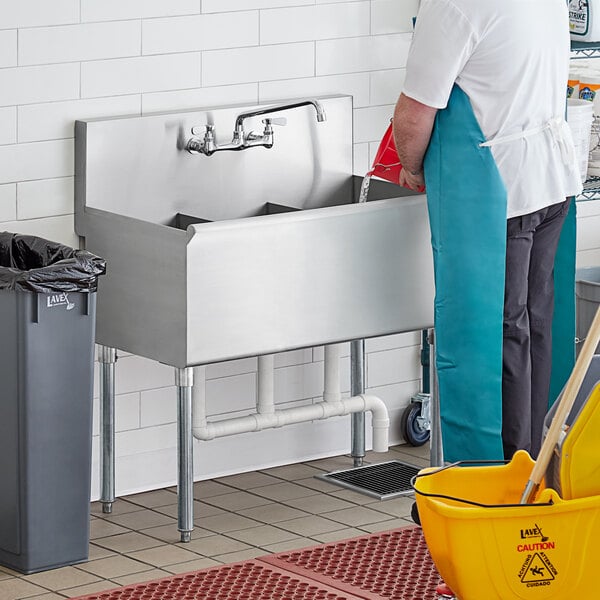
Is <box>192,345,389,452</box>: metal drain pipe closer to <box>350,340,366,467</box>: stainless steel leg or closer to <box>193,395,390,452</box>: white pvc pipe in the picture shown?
<box>193,395,390,452</box>: white pvc pipe

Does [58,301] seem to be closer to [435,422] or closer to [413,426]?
[435,422]

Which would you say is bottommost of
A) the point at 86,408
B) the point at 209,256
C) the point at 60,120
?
the point at 86,408

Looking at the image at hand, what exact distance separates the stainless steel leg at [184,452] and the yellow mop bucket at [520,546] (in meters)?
1.18

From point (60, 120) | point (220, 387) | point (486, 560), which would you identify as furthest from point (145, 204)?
point (486, 560)

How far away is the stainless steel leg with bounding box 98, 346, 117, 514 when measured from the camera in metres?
4.68

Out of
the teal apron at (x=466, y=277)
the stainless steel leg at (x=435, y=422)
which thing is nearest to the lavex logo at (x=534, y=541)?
the teal apron at (x=466, y=277)

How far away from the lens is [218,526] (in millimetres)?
4672

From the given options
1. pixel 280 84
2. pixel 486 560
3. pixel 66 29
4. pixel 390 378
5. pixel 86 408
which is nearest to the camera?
pixel 486 560

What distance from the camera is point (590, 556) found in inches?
133

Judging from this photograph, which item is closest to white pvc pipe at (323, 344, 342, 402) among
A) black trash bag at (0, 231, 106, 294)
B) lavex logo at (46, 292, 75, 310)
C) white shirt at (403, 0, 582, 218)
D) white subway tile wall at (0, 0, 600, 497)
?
white subway tile wall at (0, 0, 600, 497)

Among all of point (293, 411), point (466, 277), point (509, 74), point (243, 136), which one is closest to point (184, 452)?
point (293, 411)

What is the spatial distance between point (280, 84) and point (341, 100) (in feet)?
0.69

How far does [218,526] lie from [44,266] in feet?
3.10

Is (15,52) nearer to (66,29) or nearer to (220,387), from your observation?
(66,29)
